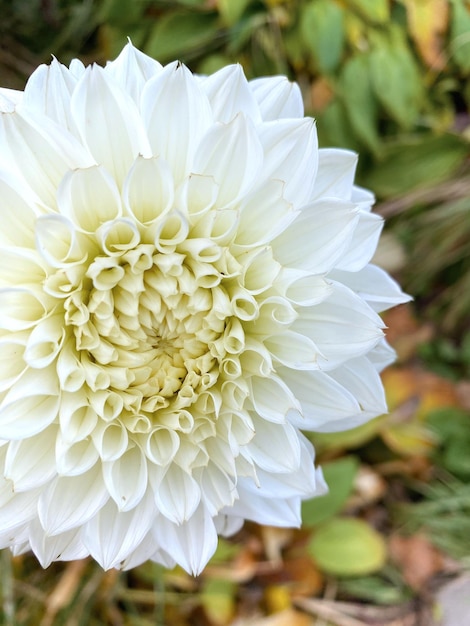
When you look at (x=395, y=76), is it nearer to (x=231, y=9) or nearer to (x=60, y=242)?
(x=231, y=9)

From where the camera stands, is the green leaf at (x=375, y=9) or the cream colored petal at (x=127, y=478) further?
the green leaf at (x=375, y=9)

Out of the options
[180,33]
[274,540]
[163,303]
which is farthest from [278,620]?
[180,33]

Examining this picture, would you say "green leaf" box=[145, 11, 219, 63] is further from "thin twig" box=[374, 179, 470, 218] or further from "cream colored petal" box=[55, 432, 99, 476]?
"cream colored petal" box=[55, 432, 99, 476]

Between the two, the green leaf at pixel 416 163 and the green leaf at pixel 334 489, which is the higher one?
the green leaf at pixel 416 163

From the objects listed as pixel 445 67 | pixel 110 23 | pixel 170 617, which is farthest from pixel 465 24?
pixel 170 617

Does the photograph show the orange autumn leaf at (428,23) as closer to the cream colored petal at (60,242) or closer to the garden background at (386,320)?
the garden background at (386,320)

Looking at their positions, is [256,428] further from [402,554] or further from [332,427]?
[402,554]

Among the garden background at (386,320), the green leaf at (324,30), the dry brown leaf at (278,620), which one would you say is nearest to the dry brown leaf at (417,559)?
the garden background at (386,320)
